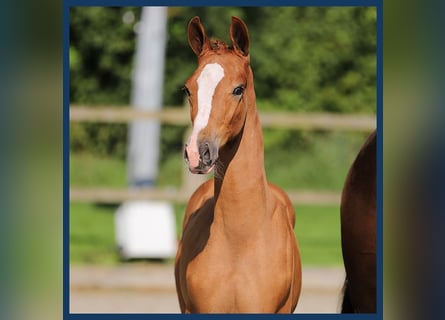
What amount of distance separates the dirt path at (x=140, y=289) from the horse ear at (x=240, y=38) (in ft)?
9.48

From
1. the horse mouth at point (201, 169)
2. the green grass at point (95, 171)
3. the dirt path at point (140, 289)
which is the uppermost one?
the green grass at point (95, 171)

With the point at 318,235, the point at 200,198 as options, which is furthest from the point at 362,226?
the point at 318,235

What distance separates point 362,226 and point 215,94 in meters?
1.16

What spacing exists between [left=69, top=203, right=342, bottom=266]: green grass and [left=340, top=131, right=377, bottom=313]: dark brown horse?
3.68 meters

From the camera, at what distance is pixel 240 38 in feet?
10.0

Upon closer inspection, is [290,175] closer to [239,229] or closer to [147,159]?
[147,159]

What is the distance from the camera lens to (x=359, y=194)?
146 inches

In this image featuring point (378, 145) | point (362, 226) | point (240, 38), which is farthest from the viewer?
point (362, 226)

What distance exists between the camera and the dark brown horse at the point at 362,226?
3.65 metres

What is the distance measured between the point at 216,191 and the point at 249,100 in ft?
1.22

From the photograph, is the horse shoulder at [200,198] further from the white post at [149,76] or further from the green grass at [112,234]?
the white post at [149,76]

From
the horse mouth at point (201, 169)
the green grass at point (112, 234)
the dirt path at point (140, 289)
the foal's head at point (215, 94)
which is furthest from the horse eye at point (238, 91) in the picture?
the green grass at point (112, 234)

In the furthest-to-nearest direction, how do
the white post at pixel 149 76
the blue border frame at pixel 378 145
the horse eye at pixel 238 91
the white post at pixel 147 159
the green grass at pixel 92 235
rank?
the white post at pixel 149 76
the green grass at pixel 92 235
the white post at pixel 147 159
the horse eye at pixel 238 91
the blue border frame at pixel 378 145

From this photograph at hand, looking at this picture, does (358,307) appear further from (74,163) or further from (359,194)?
(74,163)
